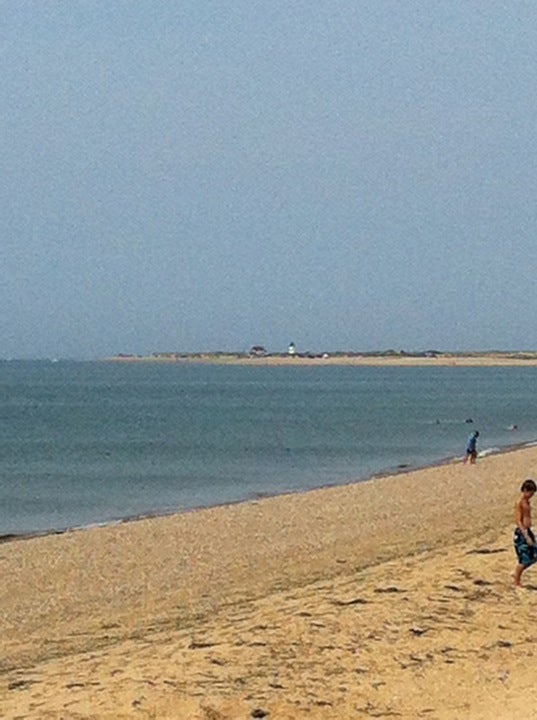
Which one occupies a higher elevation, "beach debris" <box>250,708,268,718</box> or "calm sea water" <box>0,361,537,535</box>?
"beach debris" <box>250,708,268,718</box>

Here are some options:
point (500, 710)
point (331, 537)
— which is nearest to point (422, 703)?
point (500, 710)

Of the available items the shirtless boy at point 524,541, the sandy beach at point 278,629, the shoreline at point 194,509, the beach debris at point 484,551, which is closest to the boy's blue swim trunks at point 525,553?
the shirtless boy at point 524,541

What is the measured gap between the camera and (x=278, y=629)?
10109 millimetres

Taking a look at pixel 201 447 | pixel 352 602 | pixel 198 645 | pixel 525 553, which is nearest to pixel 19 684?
pixel 198 645

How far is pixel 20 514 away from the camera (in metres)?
30.4

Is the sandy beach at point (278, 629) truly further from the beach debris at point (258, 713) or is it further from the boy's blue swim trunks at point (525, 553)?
the boy's blue swim trunks at point (525, 553)

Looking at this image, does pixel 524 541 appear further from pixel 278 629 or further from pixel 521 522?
pixel 278 629

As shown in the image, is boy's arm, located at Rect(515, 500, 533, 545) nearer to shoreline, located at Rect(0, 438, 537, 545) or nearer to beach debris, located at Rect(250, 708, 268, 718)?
beach debris, located at Rect(250, 708, 268, 718)

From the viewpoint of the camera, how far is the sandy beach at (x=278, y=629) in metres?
8.51

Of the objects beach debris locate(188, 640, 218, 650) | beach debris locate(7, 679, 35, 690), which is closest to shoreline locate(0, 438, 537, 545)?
beach debris locate(188, 640, 218, 650)

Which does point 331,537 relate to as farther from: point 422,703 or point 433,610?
point 422,703

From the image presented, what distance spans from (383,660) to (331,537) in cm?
1138

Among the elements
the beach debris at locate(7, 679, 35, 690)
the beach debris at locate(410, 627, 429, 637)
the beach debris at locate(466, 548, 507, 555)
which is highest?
the beach debris at locate(466, 548, 507, 555)

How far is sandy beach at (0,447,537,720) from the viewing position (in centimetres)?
851
